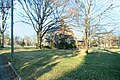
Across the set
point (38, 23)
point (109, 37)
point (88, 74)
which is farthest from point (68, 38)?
point (88, 74)

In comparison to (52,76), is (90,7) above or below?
above

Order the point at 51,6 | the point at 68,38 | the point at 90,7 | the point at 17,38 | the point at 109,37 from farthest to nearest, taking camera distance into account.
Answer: the point at 17,38 → the point at 68,38 → the point at 51,6 → the point at 109,37 → the point at 90,7

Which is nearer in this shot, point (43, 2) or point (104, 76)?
point (104, 76)

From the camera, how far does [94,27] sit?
1105 inches

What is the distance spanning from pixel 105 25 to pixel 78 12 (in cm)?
334

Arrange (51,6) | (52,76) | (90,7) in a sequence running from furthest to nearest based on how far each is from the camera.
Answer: (51,6) < (90,7) < (52,76)

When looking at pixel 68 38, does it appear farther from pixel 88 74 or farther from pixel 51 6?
pixel 88 74

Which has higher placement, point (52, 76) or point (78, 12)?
point (78, 12)

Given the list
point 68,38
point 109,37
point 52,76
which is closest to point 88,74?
point 52,76

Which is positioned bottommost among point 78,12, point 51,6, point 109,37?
point 109,37

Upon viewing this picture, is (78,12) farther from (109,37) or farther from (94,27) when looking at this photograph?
(109,37)

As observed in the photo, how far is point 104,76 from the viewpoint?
11.4m

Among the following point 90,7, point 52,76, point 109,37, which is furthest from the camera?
point 109,37

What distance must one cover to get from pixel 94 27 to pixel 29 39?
7838 cm
